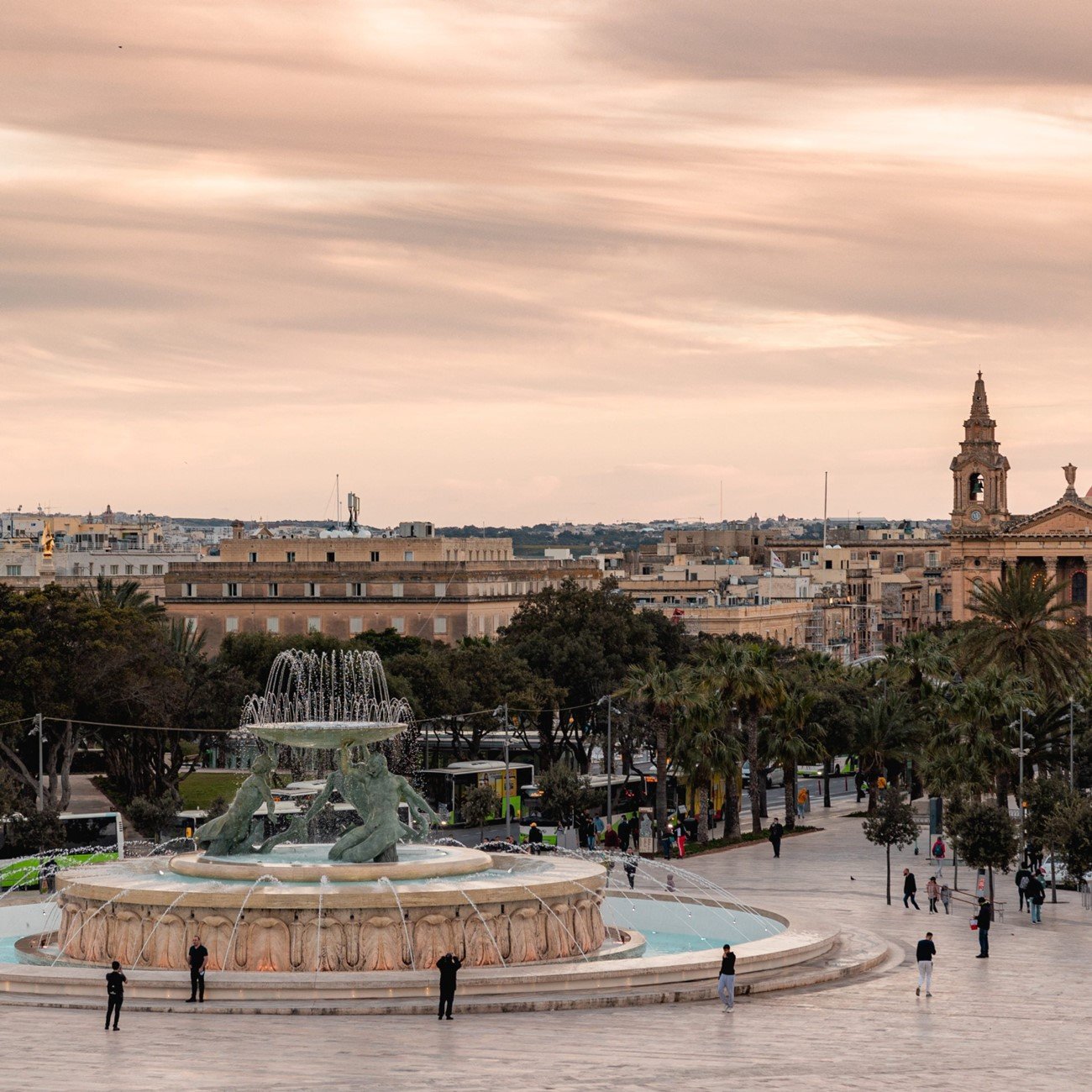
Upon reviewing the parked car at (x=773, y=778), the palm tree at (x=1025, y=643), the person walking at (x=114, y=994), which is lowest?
the person walking at (x=114, y=994)

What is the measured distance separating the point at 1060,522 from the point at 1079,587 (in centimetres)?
408

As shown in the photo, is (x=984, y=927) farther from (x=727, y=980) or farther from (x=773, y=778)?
(x=773, y=778)

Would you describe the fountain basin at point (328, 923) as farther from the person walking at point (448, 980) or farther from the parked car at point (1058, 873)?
the parked car at point (1058, 873)

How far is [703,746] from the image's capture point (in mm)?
59281

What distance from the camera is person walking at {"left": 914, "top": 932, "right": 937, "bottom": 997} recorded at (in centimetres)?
3338

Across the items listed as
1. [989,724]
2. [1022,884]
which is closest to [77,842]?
[1022,884]

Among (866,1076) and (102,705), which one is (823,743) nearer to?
(102,705)

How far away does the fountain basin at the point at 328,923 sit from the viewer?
33.8 m

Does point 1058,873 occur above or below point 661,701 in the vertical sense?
below

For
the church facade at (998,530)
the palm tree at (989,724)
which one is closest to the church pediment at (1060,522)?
the church facade at (998,530)

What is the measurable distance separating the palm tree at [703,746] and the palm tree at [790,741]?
3.09 metres

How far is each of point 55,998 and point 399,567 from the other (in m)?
87.2

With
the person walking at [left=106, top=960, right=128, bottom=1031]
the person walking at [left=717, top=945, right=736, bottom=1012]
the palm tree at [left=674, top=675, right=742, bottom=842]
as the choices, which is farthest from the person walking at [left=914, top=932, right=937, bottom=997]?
the palm tree at [left=674, top=675, right=742, bottom=842]

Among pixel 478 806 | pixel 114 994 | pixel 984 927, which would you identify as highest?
pixel 478 806
